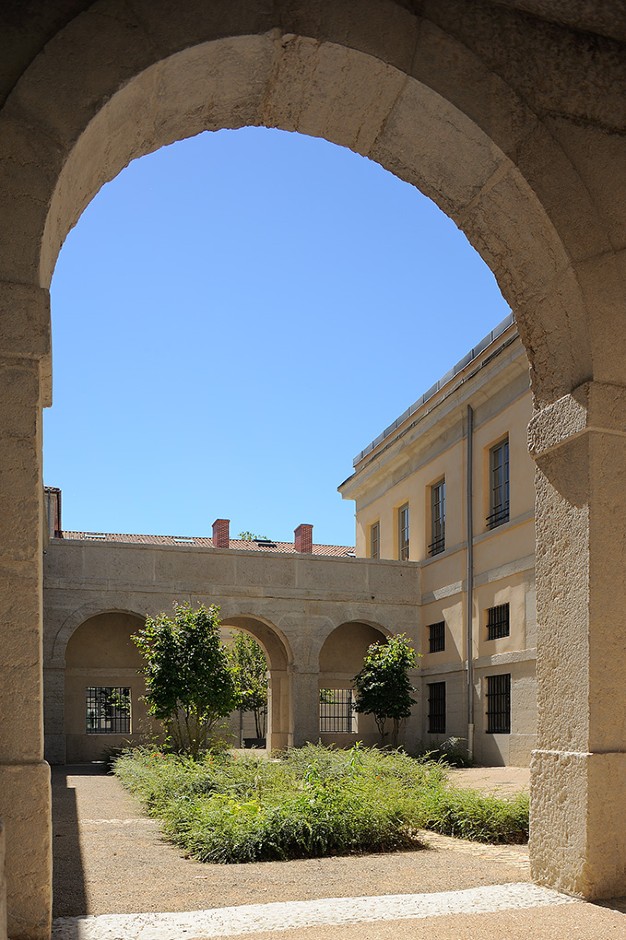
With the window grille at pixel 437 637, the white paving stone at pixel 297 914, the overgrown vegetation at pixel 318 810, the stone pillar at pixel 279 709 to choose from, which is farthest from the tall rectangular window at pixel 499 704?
the white paving stone at pixel 297 914

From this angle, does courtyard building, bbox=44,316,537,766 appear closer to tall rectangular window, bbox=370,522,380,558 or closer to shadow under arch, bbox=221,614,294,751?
shadow under arch, bbox=221,614,294,751

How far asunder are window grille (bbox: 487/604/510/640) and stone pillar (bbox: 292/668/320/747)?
4451mm

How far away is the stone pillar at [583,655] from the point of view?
14.2 ft

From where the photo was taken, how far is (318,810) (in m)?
7.37

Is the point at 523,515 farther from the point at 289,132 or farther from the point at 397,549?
the point at 289,132

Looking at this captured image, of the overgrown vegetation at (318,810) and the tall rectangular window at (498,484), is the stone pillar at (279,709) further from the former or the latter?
the overgrown vegetation at (318,810)

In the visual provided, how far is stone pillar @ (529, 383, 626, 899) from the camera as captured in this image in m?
4.34

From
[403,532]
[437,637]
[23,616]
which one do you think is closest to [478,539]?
[437,637]

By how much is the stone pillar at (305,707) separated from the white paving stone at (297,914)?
16.6 meters

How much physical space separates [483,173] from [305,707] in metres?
17.8

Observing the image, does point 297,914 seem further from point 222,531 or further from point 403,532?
point 222,531

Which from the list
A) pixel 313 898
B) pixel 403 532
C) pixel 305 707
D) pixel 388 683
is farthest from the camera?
pixel 403 532

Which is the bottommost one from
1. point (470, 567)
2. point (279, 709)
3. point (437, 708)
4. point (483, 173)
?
point (279, 709)

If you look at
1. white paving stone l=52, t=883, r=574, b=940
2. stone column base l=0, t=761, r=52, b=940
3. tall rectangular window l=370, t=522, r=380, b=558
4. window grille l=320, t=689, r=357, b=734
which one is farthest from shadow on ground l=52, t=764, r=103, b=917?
window grille l=320, t=689, r=357, b=734
